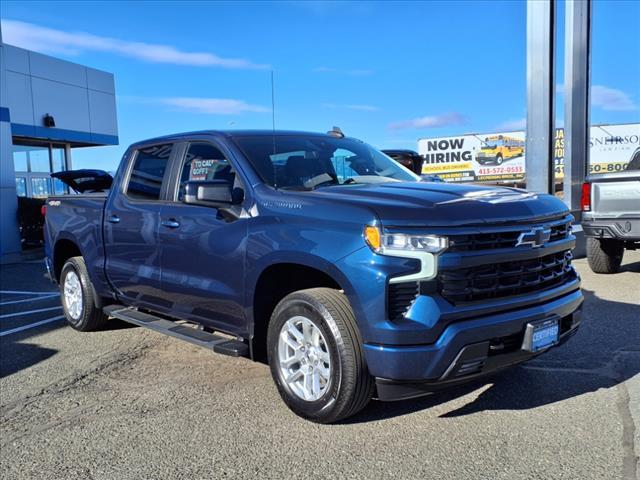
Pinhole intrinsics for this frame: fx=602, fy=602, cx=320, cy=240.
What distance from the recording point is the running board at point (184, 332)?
4266 mm

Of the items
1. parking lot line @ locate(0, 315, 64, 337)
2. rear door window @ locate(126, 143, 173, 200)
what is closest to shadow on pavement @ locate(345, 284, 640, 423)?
rear door window @ locate(126, 143, 173, 200)

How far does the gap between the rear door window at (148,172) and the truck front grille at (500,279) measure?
2.90 metres

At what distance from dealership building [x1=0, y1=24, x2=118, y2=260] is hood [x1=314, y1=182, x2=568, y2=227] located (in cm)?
1571

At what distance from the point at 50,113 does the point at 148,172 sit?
1609 cm

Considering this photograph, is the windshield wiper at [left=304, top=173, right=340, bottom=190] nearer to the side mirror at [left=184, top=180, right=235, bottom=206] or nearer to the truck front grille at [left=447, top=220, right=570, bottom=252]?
the side mirror at [left=184, top=180, right=235, bottom=206]

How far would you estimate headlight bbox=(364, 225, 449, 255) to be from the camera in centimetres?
333

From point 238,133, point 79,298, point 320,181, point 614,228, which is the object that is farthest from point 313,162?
point 614,228

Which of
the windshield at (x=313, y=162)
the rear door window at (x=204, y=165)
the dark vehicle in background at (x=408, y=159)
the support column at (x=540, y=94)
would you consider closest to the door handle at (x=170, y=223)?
the rear door window at (x=204, y=165)

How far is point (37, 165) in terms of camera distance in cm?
2059

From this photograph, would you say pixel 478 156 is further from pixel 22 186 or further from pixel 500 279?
pixel 500 279

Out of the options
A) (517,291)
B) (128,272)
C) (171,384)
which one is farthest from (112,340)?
(517,291)

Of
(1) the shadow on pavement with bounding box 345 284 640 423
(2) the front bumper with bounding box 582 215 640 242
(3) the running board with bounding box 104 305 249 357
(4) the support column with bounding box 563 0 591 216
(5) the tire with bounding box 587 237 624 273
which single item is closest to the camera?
(1) the shadow on pavement with bounding box 345 284 640 423

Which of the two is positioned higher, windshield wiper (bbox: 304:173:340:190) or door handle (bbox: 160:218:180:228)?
windshield wiper (bbox: 304:173:340:190)

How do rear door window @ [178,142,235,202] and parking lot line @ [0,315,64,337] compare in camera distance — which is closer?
rear door window @ [178,142,235,202]
